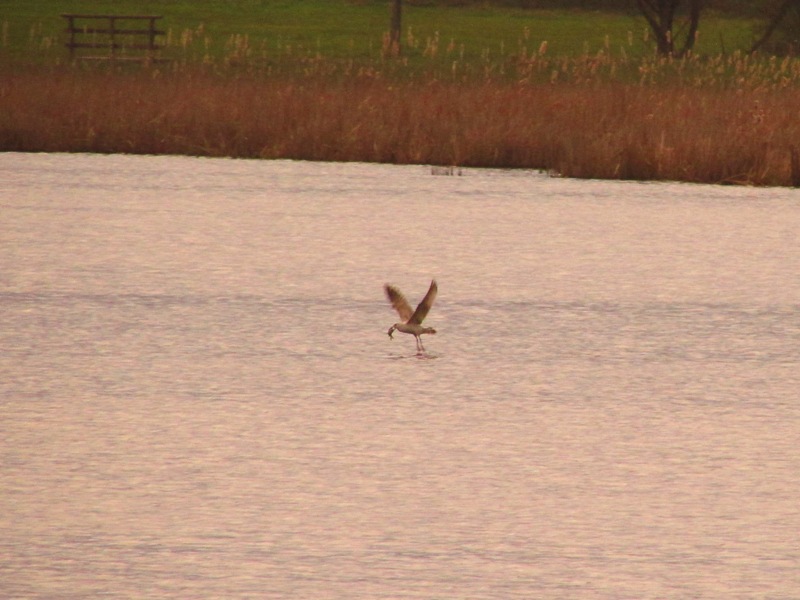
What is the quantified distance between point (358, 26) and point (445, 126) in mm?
45312

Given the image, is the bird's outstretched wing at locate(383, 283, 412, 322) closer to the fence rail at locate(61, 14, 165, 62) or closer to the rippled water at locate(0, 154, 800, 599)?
the rippled water at locate(0, 154, 800, 599)

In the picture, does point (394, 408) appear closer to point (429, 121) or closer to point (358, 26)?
point (429, 121)

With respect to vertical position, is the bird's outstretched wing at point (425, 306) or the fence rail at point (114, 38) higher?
the bird's outstretched wing at point (425, 306)

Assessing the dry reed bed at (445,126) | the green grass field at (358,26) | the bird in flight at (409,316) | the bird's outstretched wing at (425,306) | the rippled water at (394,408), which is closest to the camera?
the rippled water at (394,408)

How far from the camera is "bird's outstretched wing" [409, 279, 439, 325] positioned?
6152mm

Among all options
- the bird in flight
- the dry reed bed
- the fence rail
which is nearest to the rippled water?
the bird in flight

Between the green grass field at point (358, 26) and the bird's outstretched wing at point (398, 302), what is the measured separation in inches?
1362

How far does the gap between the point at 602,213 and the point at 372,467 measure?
703cm

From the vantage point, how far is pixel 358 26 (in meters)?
60.5

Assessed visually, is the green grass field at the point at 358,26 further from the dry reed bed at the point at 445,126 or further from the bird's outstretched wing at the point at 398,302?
the bird's outstretched wing at the point at 398,302

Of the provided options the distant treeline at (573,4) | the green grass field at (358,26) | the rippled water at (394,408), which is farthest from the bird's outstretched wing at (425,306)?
the distant treeline at (573,4)

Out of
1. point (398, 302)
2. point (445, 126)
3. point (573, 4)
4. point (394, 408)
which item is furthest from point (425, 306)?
point (573, 4)

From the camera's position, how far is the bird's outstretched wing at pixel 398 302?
615 cm

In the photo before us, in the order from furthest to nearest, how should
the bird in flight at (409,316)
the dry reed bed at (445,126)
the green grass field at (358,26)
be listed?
the green grass field at (358,26), the dry reed bed at (445,126), the bird in flight at (409,316)
